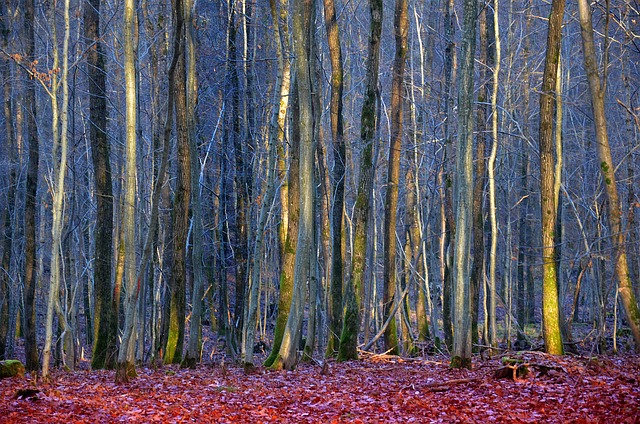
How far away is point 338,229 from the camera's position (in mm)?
14891

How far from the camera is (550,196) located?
1374 centimetres

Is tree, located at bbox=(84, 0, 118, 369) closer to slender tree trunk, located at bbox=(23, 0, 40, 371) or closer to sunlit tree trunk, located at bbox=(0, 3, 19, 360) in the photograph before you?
slender tree trunk, located at bbox=(23, 0, 40, 371)

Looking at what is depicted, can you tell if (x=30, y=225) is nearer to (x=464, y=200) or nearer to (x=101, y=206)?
(x=101, y=206)

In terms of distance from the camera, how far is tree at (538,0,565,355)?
13.5m

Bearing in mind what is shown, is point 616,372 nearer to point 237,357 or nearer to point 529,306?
point 237,357

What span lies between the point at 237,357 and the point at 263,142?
8.90 meters

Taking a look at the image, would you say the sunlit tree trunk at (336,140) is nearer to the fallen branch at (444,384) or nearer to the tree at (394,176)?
the tree at (394,176)

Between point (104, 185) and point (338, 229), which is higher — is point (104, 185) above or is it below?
above

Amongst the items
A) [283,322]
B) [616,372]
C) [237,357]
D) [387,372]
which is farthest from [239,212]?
[616,372]

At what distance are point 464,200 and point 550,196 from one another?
3259 mm

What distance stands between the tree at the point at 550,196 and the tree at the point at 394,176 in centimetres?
359

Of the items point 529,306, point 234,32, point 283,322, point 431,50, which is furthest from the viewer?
point 529,306

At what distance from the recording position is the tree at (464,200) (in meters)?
11.5

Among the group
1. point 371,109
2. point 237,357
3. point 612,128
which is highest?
point 612,128
